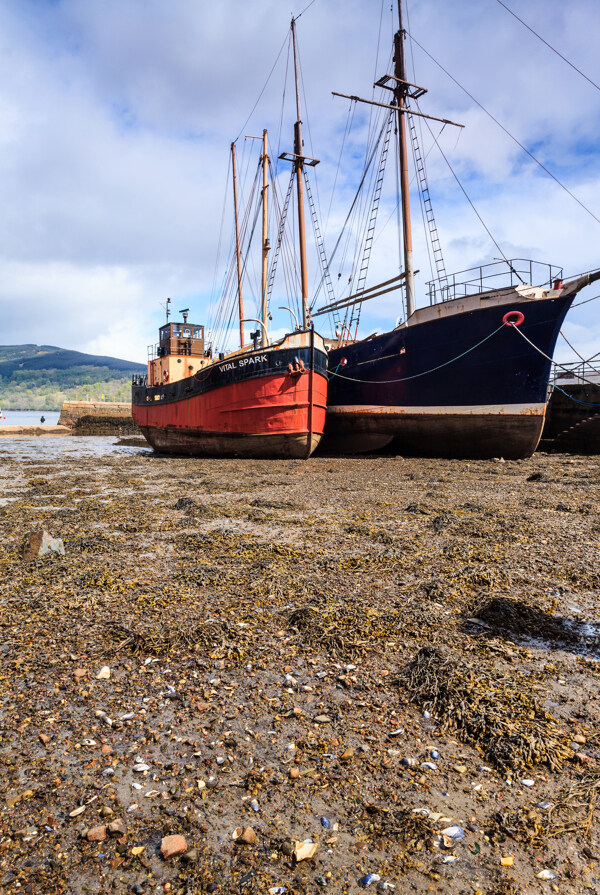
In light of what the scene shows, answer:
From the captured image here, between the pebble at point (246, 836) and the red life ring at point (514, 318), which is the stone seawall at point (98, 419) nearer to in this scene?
the red life ring at point (514, 318)

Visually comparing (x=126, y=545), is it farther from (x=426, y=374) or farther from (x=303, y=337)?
(x=426, y=374)

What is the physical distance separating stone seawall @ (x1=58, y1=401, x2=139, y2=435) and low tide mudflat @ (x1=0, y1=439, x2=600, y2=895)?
163 ft

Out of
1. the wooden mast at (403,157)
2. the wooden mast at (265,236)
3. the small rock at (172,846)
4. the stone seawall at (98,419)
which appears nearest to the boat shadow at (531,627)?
the small rock at (172,846)

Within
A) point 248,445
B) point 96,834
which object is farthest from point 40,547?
point 248,445

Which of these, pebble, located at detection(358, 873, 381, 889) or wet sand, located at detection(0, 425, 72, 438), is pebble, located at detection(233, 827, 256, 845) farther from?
wet sand, located at detection(0, 425, 72, 438)

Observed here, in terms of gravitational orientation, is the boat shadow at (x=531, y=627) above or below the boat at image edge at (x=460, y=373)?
below

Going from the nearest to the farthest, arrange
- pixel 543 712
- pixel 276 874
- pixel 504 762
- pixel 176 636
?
pixel 276 874 < pixel 504 762 < pixel 543 712 < pixel 176 636

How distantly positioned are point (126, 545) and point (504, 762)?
5926 mm

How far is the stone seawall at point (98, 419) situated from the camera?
52969 mm

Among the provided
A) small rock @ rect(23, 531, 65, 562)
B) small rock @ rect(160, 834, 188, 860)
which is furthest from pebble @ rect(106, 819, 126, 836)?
small rock @ rect(23, 531, 65, 562)

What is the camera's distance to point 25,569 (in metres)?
6.11

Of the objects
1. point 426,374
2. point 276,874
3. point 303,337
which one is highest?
point 303,337

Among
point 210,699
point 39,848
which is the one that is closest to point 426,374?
point 210,699

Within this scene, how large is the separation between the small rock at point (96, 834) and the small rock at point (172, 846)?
287mm
